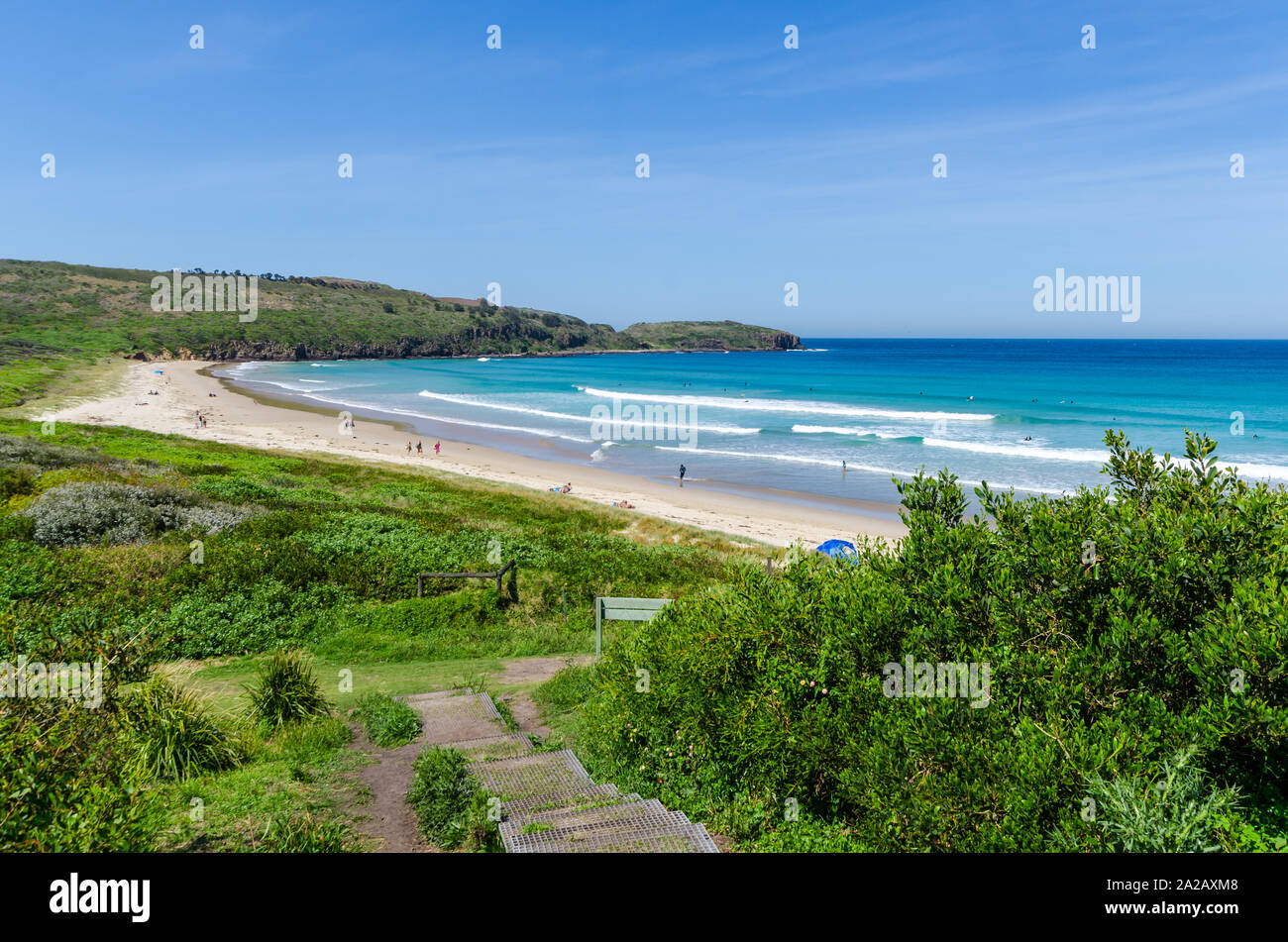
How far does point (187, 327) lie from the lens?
465 ft

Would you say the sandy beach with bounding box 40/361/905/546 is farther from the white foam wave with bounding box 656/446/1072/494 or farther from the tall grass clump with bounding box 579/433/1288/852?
the tall grass clump with bounding box 579/433/1288/852

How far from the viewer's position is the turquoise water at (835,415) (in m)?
48.0

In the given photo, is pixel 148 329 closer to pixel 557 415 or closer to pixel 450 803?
pixel 557 415

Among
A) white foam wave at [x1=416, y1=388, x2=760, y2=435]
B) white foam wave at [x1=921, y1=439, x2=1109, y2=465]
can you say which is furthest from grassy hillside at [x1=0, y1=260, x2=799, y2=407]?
white foam wave at [x1=921, y1=439, x2=1109, y2=465]

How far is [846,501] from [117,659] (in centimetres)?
3478

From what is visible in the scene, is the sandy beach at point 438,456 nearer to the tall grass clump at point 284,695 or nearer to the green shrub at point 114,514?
the tall grass clump at point 284,695

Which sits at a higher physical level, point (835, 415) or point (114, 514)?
point (835, 415)

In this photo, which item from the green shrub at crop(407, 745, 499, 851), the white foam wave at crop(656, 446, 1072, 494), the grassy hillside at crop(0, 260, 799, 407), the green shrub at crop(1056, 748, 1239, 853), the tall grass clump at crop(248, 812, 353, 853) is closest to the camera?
the green shrub at crop(1056, 748, 1239, 853)

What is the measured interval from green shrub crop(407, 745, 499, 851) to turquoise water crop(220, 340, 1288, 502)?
35.2 m

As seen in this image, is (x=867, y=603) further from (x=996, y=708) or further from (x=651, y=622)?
(x=651, y=622)

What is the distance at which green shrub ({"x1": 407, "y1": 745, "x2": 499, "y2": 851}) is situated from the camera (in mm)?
5703

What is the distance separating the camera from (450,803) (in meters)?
6.25

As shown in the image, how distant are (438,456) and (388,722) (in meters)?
42.9

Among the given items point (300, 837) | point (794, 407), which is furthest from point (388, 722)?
point (794, 407)
